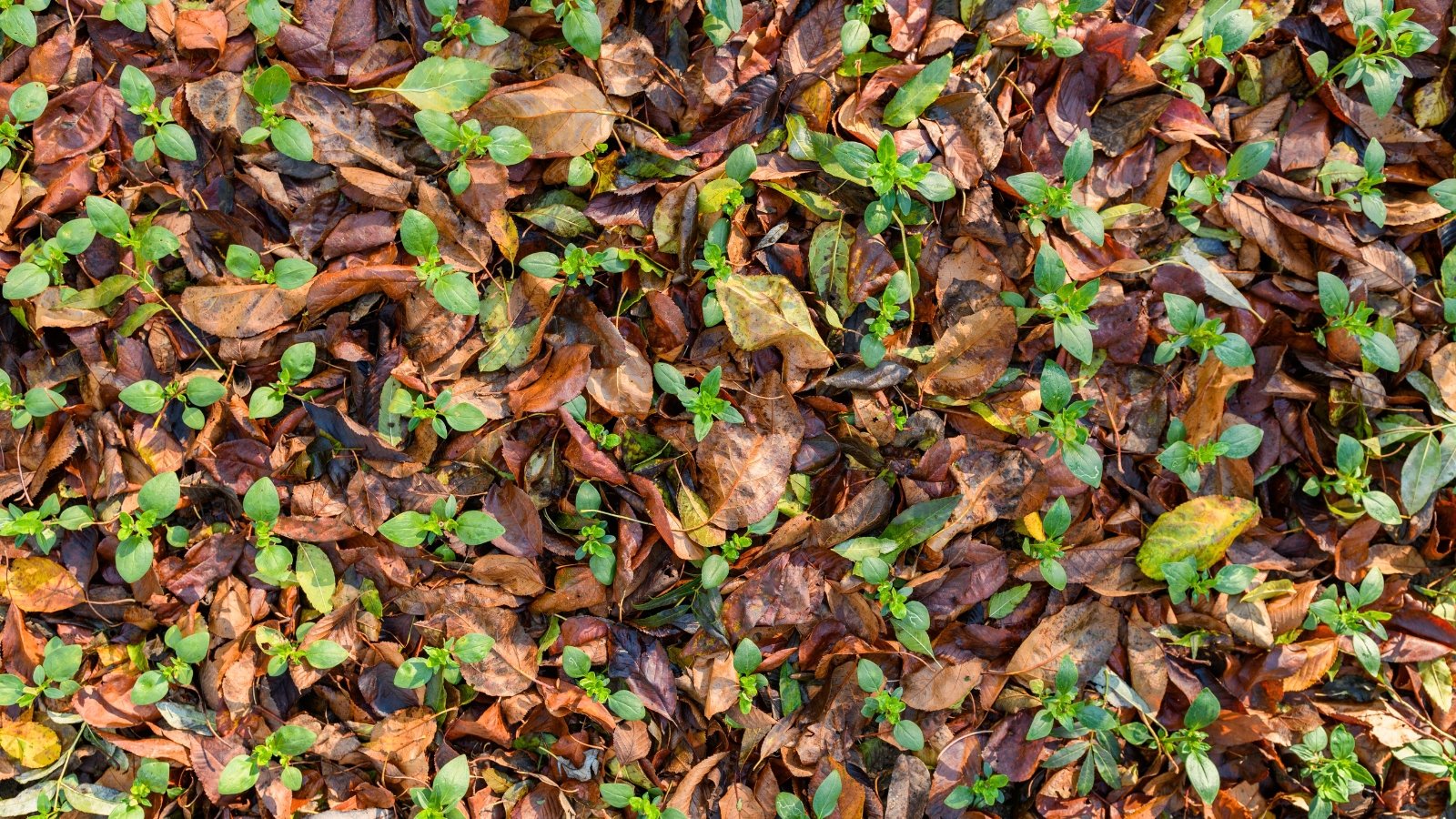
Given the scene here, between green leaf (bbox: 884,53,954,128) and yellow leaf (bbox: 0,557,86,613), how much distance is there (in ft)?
8.52

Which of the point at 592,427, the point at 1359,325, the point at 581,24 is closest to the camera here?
the point at 581,24

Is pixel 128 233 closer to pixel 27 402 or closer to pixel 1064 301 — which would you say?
pixel 27 402

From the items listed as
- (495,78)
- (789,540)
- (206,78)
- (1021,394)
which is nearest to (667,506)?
(789,540)

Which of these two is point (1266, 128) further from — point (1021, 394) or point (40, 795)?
point (40, 795)

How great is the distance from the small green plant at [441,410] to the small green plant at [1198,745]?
2.12 m

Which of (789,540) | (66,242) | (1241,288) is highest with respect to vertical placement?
(66,242)

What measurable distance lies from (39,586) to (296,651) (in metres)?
0.73

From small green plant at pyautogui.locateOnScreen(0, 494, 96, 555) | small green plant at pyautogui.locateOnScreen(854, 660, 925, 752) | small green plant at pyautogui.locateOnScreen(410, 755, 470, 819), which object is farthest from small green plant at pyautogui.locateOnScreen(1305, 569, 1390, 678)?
small green plant at pyautogui.locateOnScreen(0, 494, 96, 555)

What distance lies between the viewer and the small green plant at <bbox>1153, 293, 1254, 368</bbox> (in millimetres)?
2342

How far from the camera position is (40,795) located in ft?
7.88

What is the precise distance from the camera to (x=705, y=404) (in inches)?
91.0

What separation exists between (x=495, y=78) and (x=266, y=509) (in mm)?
1313

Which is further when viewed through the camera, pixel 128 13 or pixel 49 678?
pixel 49 678

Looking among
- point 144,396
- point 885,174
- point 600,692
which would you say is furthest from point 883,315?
point 144,396
